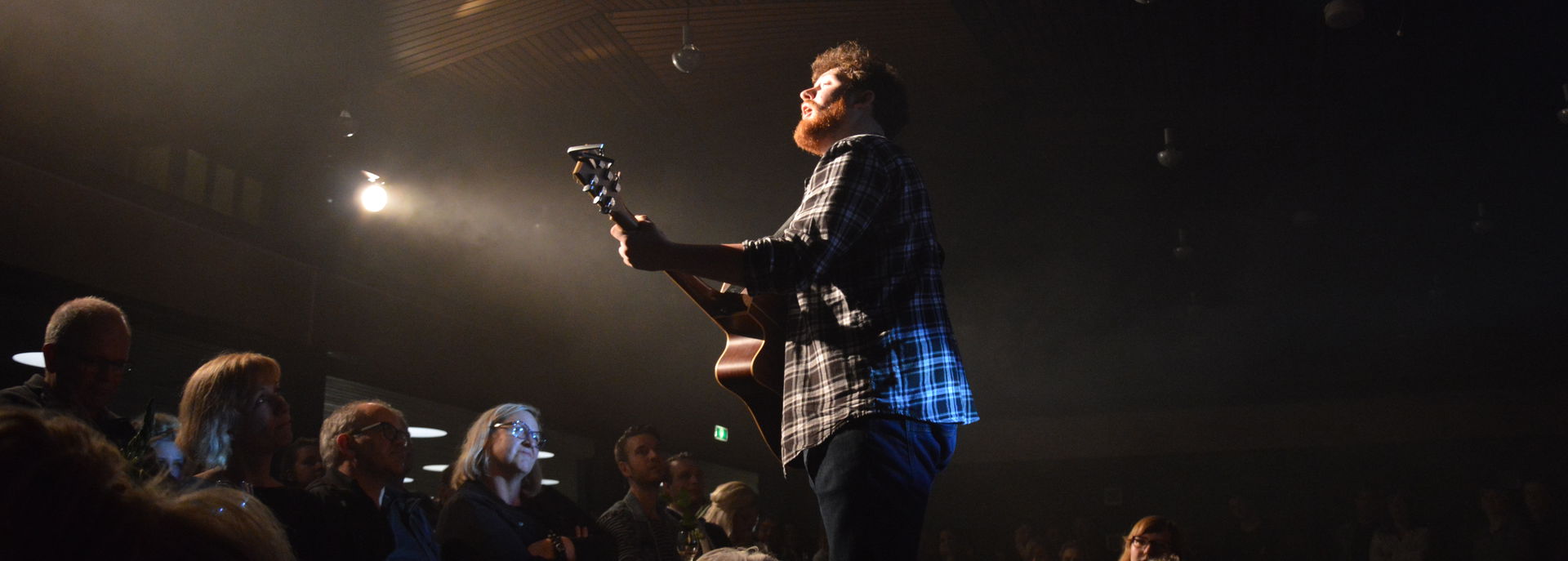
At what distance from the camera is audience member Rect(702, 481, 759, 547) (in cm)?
460

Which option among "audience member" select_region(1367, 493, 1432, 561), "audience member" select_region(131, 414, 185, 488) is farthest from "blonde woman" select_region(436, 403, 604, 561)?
"audience member" select_region(1367, 493, 1432, 561)

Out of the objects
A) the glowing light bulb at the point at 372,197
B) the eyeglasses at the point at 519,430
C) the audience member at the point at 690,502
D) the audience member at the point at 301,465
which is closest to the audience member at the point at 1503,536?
the audience member at the point at 690,502

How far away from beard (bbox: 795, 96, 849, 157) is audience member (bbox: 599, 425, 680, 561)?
7.85ft

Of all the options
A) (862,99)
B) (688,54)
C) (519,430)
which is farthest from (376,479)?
(688,54)

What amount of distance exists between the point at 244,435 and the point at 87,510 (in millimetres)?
2211

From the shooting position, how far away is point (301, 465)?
159 inches

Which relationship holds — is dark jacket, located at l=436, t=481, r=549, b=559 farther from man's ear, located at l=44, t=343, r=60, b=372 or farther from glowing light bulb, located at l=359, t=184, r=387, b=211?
glowing light bulb, located at l=359, t=184, r=387, b=211

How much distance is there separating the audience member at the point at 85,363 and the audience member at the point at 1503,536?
257 inches

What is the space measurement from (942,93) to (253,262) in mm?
4046

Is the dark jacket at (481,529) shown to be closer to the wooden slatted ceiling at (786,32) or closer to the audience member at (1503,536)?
the wooden slatted ceiling at (786,32)

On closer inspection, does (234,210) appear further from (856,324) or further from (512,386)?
(856,324)

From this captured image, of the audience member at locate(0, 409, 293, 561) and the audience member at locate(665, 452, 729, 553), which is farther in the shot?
the audience member at locate(665, 452, 729, 553)

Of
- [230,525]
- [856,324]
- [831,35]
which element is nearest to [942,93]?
[831,35]

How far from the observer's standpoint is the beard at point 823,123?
1711mm
